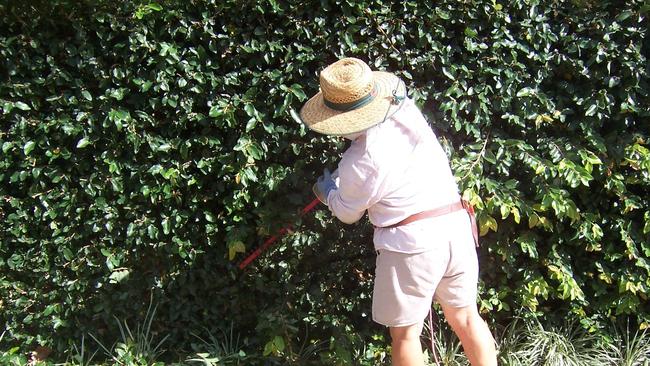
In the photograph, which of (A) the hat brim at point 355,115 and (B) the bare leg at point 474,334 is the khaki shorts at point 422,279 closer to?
(B) the bare leg at point 474,334

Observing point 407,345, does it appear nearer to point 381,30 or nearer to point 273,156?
Result: point 273,156

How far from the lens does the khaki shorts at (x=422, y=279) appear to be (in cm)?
323

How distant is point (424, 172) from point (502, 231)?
1057 millimetres

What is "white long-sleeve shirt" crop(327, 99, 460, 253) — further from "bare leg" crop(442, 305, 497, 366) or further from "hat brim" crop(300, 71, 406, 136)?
"bare leg" crop(442, 305, 497, 366)

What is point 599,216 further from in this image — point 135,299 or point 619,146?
point 135,299

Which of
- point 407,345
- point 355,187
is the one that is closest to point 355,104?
point 355,187

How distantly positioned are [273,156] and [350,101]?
3.12 feet

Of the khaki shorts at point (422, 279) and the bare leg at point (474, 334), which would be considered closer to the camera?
the khaki shorts at point (422, 279)

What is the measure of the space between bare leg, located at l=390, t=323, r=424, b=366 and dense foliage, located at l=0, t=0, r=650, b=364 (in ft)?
2.26

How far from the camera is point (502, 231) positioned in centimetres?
405

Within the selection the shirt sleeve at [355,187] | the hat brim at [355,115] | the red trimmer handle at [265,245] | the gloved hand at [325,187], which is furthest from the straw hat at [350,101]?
the red trimmer handle at [265,245]

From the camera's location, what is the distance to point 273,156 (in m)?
3.95

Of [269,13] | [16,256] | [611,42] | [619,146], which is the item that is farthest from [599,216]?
[16,256]

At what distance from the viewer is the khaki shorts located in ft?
10.6
